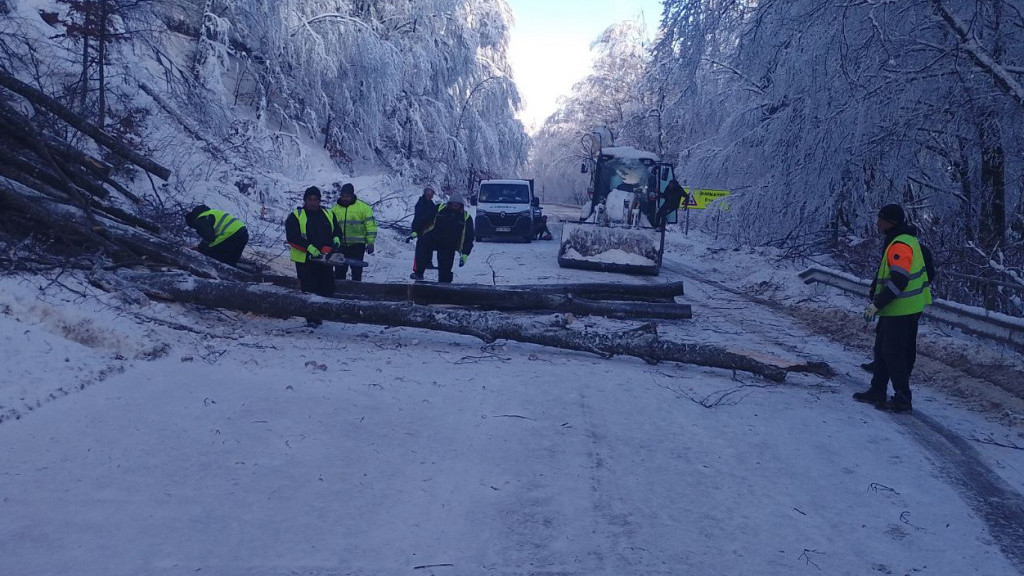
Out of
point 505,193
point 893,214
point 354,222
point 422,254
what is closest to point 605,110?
point 505,193

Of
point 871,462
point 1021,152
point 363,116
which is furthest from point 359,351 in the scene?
point 363,116

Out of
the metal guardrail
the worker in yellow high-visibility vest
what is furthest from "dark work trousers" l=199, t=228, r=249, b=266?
the metal guardrail

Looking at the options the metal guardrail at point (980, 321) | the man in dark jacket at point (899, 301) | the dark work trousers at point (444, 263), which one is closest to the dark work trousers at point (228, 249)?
the dark work trousers at point (444, 263)

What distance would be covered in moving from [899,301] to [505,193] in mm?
18096

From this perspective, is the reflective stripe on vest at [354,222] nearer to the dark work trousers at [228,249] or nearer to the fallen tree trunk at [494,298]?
the fallen tree trunk at [494,298]

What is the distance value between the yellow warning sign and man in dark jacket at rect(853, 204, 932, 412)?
938cm

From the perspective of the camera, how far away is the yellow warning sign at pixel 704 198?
49.5 ft

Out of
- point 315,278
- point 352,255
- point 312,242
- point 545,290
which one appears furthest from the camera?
point 352,255

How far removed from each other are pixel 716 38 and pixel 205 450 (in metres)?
8.88

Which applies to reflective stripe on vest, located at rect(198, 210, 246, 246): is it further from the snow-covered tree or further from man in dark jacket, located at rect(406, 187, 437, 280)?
the snow-covered tree

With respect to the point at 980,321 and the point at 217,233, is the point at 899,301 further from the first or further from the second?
the point at 217,233

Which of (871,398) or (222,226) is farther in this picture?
(222,226)

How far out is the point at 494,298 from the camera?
818 cm

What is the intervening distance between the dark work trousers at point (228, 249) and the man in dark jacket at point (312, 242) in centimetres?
95
